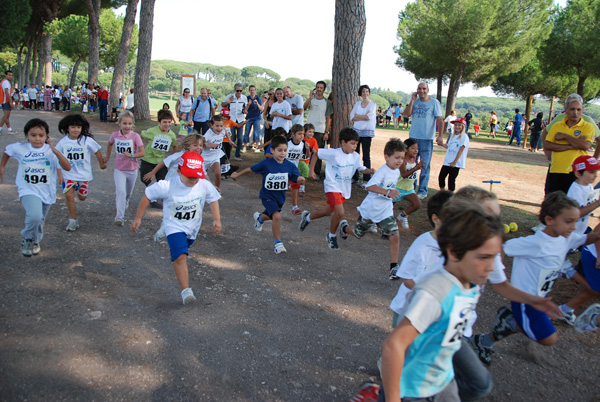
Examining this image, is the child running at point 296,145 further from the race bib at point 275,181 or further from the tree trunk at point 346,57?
the race bib at point 275,181

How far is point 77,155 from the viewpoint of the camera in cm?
654

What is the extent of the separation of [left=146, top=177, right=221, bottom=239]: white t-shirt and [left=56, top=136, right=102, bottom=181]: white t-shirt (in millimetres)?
2479

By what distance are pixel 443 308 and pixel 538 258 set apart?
80.6 inches

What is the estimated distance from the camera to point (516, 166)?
17125mm

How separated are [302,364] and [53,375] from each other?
6.08 ft

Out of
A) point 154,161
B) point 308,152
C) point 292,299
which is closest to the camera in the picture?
point 292,299

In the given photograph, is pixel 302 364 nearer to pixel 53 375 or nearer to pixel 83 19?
pixel 53 375

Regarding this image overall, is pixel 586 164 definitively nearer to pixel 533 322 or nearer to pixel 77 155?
pixel 533 322

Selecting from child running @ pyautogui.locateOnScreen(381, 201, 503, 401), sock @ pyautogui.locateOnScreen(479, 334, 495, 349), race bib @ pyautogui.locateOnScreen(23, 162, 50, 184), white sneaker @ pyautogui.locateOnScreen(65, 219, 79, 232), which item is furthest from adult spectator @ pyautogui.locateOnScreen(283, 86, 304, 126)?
child running @ pyautogui.locateOnScreen(381, 201, 503, 401)

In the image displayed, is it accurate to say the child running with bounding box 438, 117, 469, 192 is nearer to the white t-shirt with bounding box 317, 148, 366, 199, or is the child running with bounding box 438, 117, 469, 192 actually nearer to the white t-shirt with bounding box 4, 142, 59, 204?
the white t-shirt with bounding box 317, 148, 366, 199

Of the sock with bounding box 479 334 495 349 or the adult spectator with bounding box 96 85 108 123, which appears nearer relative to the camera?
the sock with bounding box 479 334 495 349

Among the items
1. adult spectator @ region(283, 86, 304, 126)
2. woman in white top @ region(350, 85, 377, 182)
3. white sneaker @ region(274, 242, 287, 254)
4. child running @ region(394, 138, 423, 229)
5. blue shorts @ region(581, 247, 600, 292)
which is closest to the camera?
blue shorts @ region(581, 247, 600, 292)

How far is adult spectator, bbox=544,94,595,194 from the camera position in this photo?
21.1 ft

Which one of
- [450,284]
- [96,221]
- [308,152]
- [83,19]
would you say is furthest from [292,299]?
[83,19]
